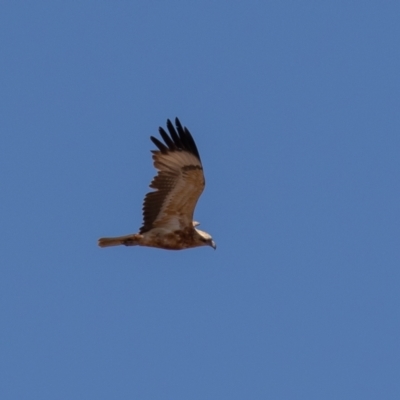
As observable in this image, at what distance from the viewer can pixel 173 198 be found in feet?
28.8

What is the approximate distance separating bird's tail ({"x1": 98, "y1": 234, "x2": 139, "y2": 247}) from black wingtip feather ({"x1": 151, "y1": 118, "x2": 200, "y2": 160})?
136 centimetres

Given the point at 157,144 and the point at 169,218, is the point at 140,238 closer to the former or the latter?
the point at 169,218

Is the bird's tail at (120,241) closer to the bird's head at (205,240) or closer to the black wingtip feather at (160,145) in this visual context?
the bird's head at (205,240)

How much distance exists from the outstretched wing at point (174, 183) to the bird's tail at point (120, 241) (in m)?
0.27

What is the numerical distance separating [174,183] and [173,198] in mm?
220

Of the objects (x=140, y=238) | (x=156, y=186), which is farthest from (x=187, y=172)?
(x=140, y=238)

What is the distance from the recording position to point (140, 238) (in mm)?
8797

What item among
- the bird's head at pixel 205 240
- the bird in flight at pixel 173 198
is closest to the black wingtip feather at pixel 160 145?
the bird in flight at pixel 173 198

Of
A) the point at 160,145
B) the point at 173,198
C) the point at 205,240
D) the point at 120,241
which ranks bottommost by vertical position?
the point at 120,241

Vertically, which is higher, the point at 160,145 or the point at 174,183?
the point at 160,145

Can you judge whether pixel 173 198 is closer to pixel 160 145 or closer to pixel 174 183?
pixel 174 183

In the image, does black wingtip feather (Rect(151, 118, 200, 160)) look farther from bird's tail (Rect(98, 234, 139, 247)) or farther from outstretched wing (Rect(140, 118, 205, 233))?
bird's tail (Rect(98, 234, 139, 247))

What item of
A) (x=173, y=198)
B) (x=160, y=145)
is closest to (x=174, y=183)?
(x=173, y=198)

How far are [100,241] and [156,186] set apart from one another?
1138mm
